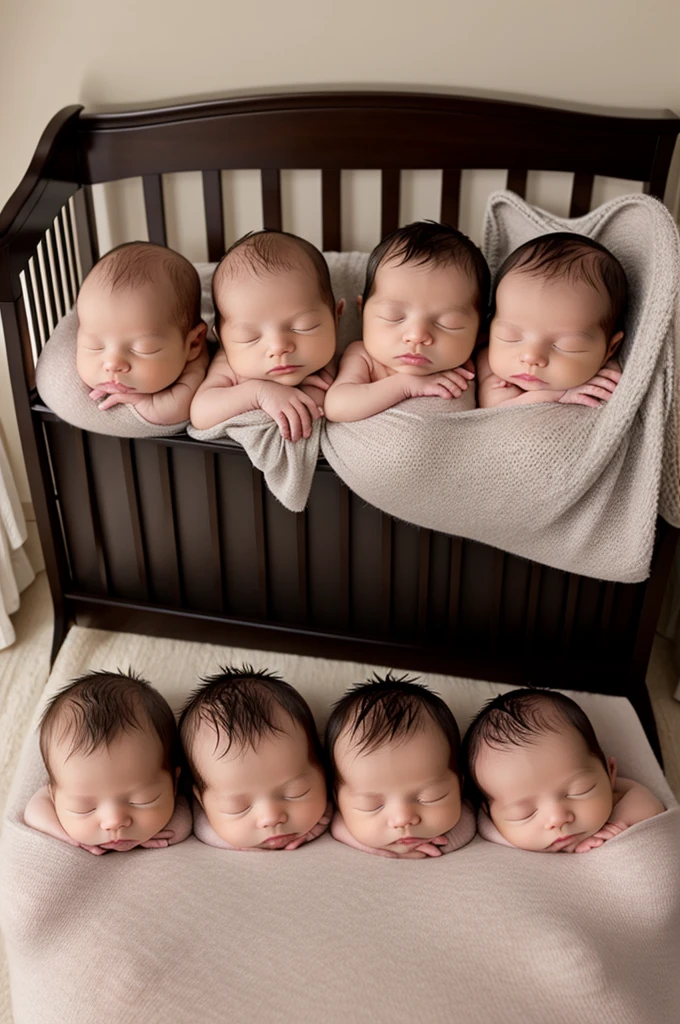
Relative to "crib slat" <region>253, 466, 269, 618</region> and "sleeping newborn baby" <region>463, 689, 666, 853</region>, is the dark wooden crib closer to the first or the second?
"crib slat" <region>253, 466, 269, 618</region>

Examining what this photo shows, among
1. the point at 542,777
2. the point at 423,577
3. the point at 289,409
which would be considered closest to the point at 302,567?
A: the point at 423,577

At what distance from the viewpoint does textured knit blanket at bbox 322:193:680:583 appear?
1320 millimetres

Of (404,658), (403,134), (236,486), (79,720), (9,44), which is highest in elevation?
(9,44)

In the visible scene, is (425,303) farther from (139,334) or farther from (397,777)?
(397,777)

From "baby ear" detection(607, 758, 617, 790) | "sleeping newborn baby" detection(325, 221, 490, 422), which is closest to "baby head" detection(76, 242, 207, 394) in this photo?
"sleeping newborn baby" detection(325, 221, 490, 422)

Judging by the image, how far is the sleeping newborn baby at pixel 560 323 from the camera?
4.48 feet

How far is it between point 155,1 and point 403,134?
1.53 feet

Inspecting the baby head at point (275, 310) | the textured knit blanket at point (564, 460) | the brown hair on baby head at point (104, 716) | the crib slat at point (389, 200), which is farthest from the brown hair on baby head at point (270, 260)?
the brown hair on baby head at point (104, 716)

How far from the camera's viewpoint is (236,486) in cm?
156

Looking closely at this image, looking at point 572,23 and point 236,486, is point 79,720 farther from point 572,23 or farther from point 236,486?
point 572,23

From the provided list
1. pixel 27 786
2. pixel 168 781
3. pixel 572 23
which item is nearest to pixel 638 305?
pixel 572 23

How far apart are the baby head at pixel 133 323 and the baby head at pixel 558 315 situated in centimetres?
47

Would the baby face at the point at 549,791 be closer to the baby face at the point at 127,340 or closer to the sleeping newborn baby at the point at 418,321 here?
the sleeping newborn baby at the point at 418,321

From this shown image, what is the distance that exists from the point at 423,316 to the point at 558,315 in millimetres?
186
